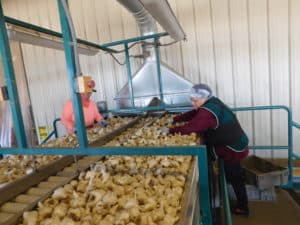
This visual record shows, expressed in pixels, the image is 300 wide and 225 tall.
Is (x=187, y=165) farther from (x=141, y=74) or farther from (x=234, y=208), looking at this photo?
(x=141, y=74)

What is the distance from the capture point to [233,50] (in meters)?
3.47

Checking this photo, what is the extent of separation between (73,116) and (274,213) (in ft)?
7.77

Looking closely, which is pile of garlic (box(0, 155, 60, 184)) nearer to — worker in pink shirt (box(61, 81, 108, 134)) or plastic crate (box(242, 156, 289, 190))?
worker in pink shirt (box(61, 81, 108, 134))

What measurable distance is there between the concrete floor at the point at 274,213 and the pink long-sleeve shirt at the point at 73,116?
72.7 inches

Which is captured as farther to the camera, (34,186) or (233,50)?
(233,50)

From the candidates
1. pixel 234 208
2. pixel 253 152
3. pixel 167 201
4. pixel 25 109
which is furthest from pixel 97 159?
pixel 253 152

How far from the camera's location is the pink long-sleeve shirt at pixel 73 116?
2674 millimetres

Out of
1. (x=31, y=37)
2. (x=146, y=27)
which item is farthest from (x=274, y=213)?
(x=31, y=37)

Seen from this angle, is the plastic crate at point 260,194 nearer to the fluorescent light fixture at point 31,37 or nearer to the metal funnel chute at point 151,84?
the metal funnel chute at point 151,84

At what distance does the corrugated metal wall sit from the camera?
3.29m

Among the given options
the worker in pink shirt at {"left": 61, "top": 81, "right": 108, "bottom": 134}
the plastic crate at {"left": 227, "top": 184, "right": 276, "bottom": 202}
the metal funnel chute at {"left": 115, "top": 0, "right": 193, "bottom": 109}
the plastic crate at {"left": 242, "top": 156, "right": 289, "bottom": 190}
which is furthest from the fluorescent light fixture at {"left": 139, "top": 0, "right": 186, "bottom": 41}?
the plastic crate at {"left": 227, "top": 184, "right": 276, "bottom": 202}

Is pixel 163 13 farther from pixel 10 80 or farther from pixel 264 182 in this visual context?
pixel 264 182

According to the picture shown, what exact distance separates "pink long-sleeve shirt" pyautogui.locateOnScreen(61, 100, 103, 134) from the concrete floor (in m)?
1.85

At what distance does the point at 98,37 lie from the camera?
405 cm
